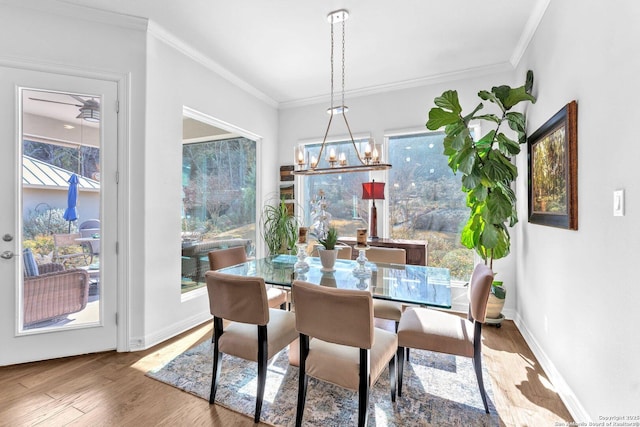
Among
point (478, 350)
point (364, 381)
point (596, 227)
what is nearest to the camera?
point (364, 381)

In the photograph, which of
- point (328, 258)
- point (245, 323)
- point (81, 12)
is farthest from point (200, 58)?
point (245, 323)

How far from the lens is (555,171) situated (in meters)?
2.20

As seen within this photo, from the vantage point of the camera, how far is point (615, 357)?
1.45 m

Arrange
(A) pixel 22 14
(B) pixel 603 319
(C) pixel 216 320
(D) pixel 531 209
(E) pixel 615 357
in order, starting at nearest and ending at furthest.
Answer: (E) pixel 615 357 → (B) pixel 603 319 → (C) pixel 216 320 → (A) pixel 22 14 → (D) pixel 531 209

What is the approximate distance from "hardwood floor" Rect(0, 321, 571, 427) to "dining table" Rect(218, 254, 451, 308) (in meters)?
0.85

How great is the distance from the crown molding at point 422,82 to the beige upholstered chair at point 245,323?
331cm

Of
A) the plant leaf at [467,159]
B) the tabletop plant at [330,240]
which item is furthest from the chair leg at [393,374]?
the plant leaf at [467,159]

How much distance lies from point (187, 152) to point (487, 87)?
3.64 meters

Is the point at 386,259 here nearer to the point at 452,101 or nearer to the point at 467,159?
the point at 467,159

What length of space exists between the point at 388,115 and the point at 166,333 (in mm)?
3702

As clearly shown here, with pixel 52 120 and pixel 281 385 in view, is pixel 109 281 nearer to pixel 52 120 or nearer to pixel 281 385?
pixel 52 120

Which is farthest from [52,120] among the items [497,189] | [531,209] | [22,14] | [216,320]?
[531,209]

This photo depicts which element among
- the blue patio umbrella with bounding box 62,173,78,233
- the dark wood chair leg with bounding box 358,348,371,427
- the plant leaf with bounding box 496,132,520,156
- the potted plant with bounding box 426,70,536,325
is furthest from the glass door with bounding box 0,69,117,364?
the plant leaf with bounding box 496,132,520,156

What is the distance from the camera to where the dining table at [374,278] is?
187 cm
